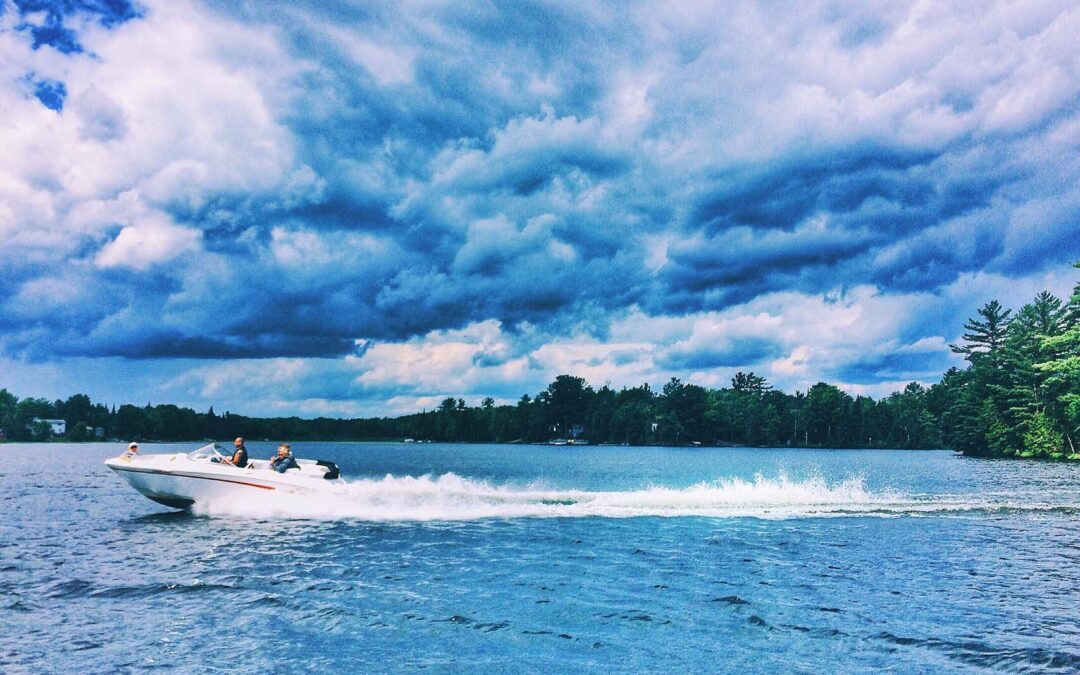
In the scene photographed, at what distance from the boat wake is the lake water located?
0.19 m

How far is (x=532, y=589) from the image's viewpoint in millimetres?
14820

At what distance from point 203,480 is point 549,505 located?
12879 millimetres

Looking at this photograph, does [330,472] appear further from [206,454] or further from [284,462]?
[206,454]

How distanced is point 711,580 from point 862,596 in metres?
3.03

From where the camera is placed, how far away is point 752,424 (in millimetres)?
198250

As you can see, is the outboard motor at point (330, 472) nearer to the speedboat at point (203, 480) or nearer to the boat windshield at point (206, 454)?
the speedboat at point (203, 480)

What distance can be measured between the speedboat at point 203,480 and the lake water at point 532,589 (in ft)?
2.19

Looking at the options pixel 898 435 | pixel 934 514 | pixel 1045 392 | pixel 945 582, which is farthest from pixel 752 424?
pixel 945 582

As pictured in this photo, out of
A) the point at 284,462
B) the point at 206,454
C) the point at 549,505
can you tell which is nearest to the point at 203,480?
the point at 206,454

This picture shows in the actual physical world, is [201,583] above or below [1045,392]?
below

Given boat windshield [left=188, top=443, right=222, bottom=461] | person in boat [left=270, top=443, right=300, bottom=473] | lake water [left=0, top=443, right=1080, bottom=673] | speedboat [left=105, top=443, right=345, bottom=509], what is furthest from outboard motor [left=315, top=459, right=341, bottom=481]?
boat windshield [left=188, top=443, right=222, bottom=461]

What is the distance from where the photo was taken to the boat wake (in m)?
26.0

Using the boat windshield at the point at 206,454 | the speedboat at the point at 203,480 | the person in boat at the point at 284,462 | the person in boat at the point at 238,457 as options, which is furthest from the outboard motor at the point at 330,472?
the boat windshield at the point at 206,454

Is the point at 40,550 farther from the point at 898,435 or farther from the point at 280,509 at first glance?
the point at 898,435
